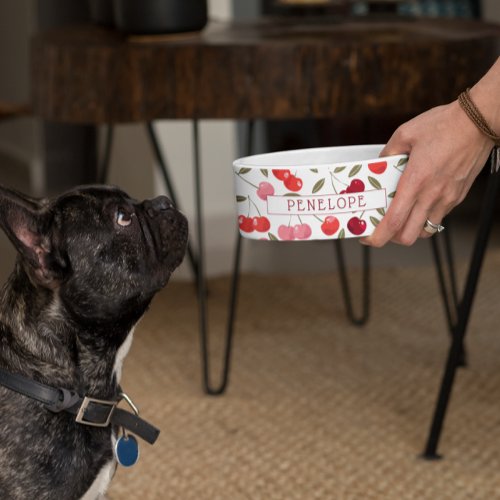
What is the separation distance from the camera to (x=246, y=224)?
1.48 m

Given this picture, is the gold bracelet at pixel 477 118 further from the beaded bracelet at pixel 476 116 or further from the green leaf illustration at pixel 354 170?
the green leaf illustration at pixel 354 170

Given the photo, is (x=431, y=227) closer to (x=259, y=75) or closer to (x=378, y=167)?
(x=378, y=167)

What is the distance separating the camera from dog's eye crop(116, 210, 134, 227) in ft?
4.72

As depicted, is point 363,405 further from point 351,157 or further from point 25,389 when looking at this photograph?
point 25,389

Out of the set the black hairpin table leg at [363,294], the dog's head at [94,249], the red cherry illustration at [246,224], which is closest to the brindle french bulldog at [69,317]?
the dog's head at [94,249]

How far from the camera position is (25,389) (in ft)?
4.53

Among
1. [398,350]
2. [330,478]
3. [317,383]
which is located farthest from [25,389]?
[398,350]

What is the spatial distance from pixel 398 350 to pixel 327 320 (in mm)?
264

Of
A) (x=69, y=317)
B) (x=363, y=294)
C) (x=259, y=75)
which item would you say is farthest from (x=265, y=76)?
(x=363, y=294)

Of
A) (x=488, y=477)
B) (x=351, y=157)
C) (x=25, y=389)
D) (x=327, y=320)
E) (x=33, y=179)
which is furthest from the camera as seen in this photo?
(x=33, y=179)

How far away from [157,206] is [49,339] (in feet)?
0.75

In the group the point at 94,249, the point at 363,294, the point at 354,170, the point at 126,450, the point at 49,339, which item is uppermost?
the point at 354,170

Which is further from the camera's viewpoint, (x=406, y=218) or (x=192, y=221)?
(x=192, y=221)

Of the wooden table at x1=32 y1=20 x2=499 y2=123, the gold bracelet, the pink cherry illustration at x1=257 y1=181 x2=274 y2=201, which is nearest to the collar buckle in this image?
Answer: the pink cherry illustration at x1=257 y1=181 x2=274 y2=201
